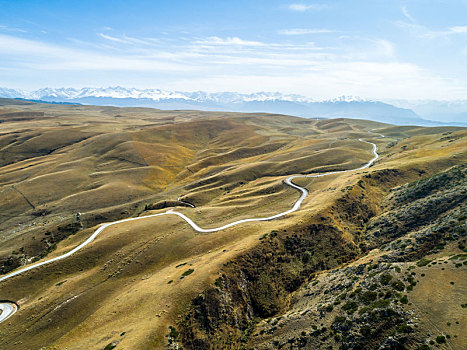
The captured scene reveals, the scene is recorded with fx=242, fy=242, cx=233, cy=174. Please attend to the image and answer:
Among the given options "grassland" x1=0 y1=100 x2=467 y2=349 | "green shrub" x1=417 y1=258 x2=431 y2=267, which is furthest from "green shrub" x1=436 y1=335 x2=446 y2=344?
"grassland" x1=0 y1=100 x2=467 y2=349

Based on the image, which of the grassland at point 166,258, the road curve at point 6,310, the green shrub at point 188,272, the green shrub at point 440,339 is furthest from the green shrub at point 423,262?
the road curve at point 6,310

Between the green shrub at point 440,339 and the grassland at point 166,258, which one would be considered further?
the grassland at point 166,258

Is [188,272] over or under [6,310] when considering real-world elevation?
over

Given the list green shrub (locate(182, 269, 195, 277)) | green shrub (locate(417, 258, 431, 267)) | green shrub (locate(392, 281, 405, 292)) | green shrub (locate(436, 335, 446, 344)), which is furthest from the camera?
green shrub (locate(182, 269, 195, 277))

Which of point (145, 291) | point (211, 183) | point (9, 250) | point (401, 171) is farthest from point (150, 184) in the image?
point (401, 171)

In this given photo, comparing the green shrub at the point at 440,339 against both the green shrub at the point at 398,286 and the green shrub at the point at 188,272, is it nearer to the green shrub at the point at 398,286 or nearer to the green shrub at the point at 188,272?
the green shrub at the point at 398,286

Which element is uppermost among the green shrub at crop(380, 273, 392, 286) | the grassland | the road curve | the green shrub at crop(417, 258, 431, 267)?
the green shrub at crop(417, 258, 431, 267)

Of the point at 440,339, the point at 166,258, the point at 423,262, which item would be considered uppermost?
the point at 423,262

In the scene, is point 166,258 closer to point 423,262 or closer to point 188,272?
point 188,272

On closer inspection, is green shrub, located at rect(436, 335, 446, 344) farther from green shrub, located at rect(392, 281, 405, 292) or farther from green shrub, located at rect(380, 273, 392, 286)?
green shrub, located at rect(380, 273, 392, 286)

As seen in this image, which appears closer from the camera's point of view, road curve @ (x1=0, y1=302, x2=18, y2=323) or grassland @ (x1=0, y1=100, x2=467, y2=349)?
grassland @ (x1=0, y1=100, x2=467, y2=349)

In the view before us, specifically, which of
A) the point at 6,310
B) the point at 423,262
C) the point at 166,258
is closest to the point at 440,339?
the point at 423,262

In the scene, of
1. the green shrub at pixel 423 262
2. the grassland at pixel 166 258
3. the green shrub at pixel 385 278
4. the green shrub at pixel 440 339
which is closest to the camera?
the green shrub at pixel 440 339
